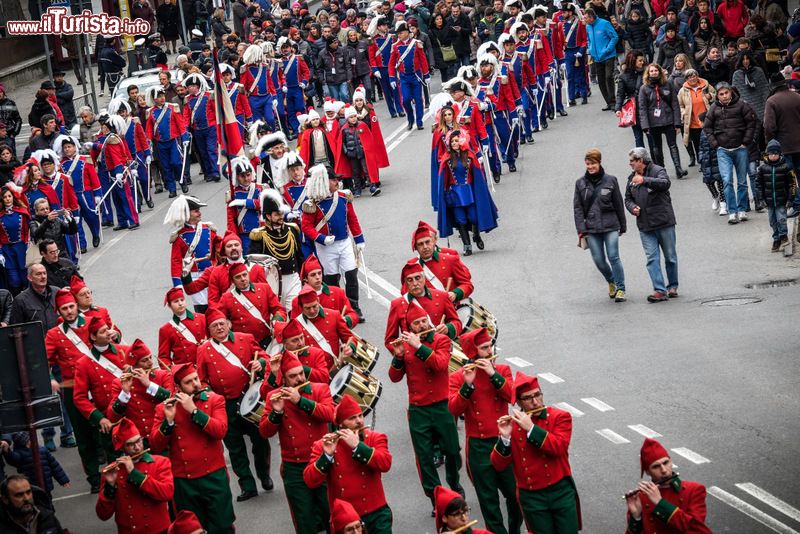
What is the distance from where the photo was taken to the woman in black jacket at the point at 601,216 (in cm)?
1877

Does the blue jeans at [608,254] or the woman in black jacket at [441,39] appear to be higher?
the woman in black jacket at [441,39]

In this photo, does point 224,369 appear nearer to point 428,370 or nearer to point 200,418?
point 200,418

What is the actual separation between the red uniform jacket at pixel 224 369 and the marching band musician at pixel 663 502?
191 inches

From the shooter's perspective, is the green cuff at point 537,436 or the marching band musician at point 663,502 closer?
the marching band musician at point 663,502

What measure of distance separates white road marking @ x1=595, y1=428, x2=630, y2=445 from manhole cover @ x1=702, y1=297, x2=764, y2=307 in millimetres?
4482

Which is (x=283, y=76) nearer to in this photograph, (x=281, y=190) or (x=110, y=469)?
(x=281, y=190)

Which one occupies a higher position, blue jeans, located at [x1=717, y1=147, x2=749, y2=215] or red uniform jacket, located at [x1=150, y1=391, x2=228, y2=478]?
red uniform jacket, located at [x1=150, y1=391, x2=228, y2=478]

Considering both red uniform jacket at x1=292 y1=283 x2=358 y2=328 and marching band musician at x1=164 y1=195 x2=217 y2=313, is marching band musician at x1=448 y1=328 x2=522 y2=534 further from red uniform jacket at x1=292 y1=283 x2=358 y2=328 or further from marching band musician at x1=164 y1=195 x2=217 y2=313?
marching band musician at x1=164 y1=195 x2=217 y2=313

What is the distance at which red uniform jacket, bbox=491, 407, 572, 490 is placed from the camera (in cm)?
1111

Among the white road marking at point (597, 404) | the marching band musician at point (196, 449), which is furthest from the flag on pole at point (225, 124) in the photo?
the marching band musician at point (196, 449)

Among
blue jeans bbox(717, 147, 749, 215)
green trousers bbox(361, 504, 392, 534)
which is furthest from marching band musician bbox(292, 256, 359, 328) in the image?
blue jeans bbox(717, 147, 749, 215)

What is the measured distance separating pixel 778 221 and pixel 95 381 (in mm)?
9985

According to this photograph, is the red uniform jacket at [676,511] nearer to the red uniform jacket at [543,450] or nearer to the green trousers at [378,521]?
the red uniform jacket at [543,450]

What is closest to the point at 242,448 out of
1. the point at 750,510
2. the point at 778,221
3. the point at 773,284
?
the point at 750,510
